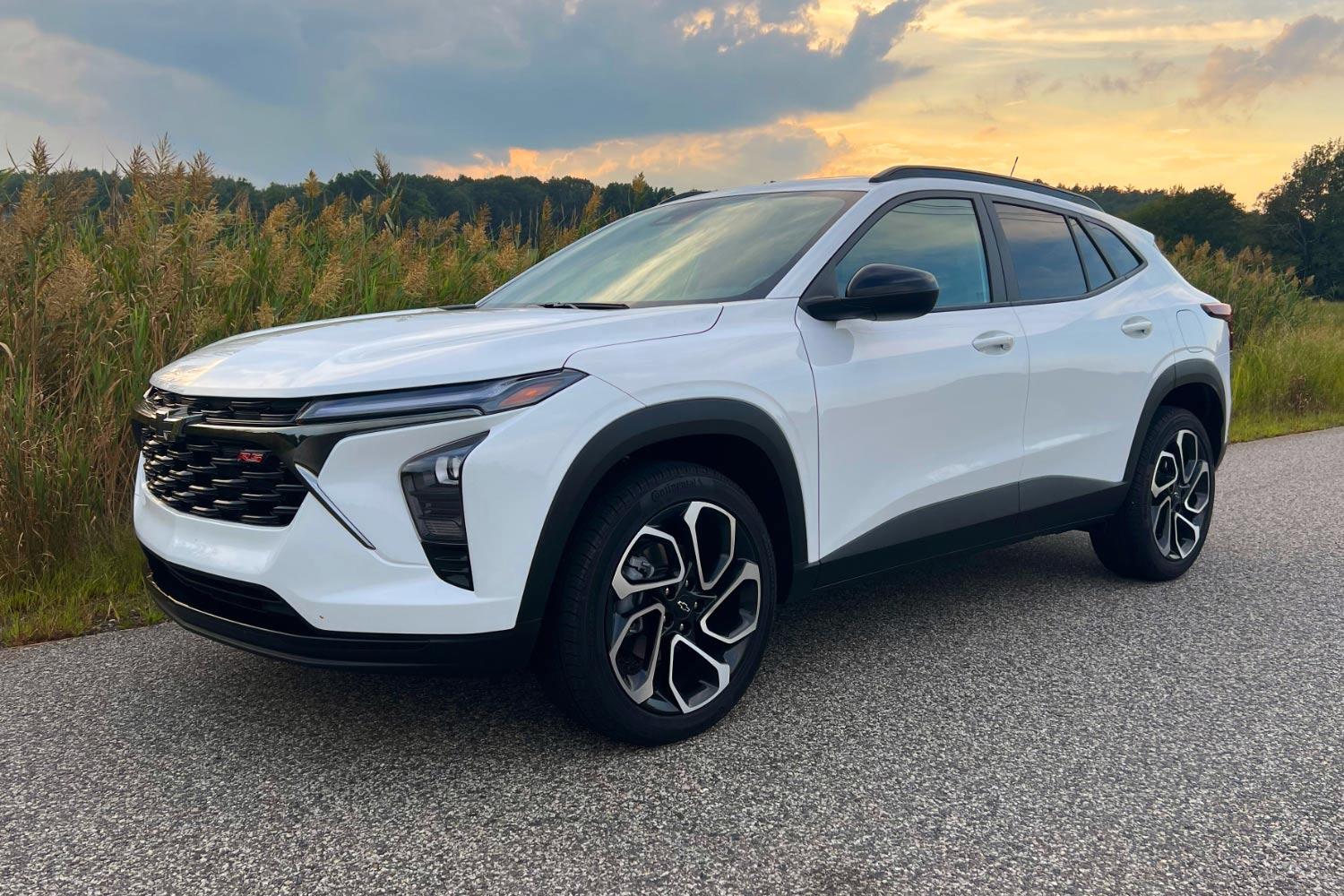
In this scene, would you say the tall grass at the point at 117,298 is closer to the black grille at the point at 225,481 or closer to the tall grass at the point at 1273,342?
the black grille at the point at 225,481

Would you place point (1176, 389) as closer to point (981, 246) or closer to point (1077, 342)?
point (1077, 342)

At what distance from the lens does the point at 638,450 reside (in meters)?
2.99

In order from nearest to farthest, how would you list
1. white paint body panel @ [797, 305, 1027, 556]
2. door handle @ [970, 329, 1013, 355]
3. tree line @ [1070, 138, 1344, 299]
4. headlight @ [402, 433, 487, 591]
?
1. headlight @ [402, 433, 487, 591]
2. white paint body panel @ [797, 305, 1027, 556]
3. door handle @ [970, 329, 1013, 355]
4. tree line @ [1070, 138, 1344, 299]

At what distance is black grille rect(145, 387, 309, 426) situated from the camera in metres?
2.62

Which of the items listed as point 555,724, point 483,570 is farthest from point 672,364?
point 555,724

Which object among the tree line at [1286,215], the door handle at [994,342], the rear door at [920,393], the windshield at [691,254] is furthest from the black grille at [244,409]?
the tree line at [1286,215]

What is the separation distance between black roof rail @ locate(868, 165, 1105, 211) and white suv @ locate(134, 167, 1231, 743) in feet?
0.11

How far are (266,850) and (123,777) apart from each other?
683mm

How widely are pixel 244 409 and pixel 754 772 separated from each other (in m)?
1.71

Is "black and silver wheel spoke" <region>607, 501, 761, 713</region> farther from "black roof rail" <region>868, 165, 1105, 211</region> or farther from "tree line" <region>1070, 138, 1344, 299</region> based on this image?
"tree line" <region>1070, 138, 1344, 299</region>

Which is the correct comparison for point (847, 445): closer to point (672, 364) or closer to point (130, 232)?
point (672, 364)

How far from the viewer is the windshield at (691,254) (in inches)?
139

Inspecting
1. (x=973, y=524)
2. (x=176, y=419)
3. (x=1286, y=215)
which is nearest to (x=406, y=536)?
(x=176, y=419)

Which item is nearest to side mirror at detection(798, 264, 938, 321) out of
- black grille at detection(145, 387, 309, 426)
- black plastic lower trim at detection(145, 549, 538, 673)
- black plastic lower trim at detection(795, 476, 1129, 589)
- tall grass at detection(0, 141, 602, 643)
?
black plastic lower trim at detection(795, 476, 1129, 589)
